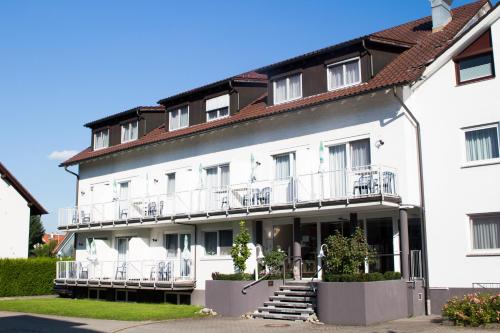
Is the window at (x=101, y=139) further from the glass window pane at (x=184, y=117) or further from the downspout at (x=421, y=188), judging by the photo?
the downspout at (x=421, y=188)

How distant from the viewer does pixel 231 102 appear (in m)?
27.0

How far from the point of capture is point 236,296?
68.4 feet

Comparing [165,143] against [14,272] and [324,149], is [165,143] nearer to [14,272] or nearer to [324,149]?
[324,149]

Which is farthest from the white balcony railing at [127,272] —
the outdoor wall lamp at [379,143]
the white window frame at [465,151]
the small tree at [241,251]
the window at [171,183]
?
the white window frame at [465,151]

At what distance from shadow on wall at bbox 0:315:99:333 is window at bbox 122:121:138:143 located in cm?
1277

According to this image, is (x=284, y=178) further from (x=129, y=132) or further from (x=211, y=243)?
(x=129, y=132)

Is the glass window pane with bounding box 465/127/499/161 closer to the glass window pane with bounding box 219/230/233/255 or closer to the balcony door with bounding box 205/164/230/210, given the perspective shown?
the balcony door with bounding box 205/164/230/210

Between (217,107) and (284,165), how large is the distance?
5.43 meters

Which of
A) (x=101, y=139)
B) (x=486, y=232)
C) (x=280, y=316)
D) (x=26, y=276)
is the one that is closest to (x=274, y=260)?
(x=280, y=316)

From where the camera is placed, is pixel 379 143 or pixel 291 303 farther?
pixel 379 143

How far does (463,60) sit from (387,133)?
337cm

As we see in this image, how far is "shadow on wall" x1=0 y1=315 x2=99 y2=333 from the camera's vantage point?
17750mm

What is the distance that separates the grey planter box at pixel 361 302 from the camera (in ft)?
56.8

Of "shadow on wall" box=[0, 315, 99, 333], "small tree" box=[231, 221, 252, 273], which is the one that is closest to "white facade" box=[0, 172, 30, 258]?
"shadow on wall" box=[0, 315, 99, 333]
